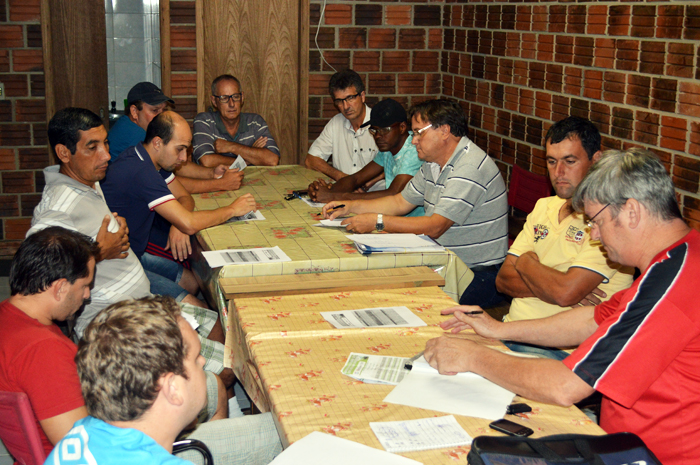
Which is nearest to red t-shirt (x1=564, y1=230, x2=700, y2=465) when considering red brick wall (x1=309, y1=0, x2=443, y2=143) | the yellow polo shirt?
the yellow polo shirt

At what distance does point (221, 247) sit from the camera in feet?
8.69

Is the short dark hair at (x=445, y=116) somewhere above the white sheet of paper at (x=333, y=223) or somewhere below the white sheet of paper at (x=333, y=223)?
above

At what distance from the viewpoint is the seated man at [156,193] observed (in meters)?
2.97

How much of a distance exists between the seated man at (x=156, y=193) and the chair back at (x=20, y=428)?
1579 millimetres

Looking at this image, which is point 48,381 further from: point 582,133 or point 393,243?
point 582,133

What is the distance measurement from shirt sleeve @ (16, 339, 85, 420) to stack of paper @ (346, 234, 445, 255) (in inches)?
49.2

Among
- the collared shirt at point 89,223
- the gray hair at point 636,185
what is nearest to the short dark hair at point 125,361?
the gray hair at point 636,185

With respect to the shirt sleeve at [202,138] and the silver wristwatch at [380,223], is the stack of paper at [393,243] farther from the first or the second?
the shirt sleeve at [202,138]

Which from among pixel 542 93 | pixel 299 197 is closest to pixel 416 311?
pixel 299 197

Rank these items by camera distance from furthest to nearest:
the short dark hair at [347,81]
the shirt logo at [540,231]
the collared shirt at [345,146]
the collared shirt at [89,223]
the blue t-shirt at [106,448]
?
the collared shirt at [345,146] → the short dark hair at [347,81] → the shirt logo at [540,231] → the collared shirt at [89,223] → the blue t-shirt at [106,448]

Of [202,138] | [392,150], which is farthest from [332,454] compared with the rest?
[202,138]

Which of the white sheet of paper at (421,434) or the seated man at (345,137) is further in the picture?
the seated man at (345,137)

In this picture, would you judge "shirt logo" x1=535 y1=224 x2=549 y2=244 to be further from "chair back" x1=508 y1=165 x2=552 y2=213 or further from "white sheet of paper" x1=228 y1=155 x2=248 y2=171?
"white sheet of paper" x1=228 y1=155 x2=248 y2=171

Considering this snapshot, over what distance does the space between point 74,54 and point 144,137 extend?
4.97 ft
